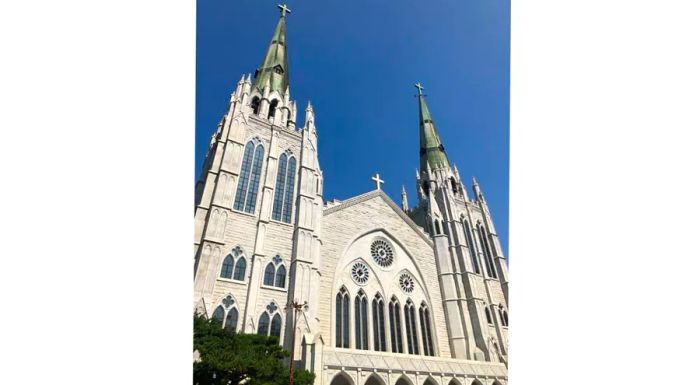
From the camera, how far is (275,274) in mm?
11992

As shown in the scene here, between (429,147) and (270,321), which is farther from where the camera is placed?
(429,147)

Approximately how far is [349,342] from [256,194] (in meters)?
6.13

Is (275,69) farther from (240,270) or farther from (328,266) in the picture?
(240,270)

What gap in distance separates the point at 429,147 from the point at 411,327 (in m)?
12.7

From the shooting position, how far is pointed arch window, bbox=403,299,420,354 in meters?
14.0

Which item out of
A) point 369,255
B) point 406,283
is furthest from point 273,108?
point 406,283

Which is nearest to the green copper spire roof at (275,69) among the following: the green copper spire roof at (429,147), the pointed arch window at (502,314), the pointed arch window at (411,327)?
the green copper spire roof at (429,147)

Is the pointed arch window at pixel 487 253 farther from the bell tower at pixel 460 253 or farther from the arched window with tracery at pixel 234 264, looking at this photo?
the arched window with tracery at pixel 234 264

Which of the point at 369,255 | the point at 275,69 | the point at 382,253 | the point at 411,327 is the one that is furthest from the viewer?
the point at 275,69

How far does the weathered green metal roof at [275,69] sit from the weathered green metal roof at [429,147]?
877 centimetres
